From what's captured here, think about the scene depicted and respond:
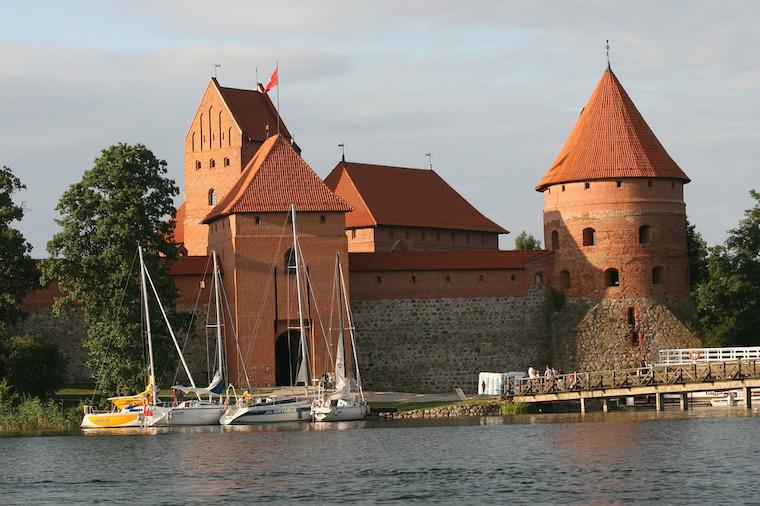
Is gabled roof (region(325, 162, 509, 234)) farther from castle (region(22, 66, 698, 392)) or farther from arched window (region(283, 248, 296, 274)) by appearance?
arched window (region(283, 248, 296, 274))

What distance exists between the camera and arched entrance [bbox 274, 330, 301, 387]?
54.2 meters

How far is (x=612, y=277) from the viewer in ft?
189

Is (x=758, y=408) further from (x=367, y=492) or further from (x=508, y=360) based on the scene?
(x=367, y=492)

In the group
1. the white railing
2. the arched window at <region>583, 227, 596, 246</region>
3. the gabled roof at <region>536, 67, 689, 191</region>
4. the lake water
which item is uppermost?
the gabled roof at <region>536, 67, 689, 191</region>

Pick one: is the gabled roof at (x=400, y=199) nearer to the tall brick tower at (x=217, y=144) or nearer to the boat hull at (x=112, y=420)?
the tall brick tower at (x=217, y=144)

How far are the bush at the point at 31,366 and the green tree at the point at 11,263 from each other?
1.39 m

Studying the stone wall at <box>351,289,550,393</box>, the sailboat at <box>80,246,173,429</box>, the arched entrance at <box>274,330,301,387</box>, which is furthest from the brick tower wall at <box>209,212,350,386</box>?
the sailboat at <box>80,246,173,429</box>

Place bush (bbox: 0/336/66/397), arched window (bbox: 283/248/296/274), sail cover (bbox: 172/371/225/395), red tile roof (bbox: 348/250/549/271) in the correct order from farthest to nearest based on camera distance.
Result: red tile roof (bbox: 348/250/549/271), arched window (bbox: 283/248/296/274), sail cover (bbox: 172/371/225/395), bush (bbox: 0/336/66/397)

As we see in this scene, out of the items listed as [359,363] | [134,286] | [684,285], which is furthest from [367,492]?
[684,285]

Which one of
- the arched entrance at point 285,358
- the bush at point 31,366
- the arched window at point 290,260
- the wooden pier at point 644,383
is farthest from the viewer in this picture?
the arched entrance at point 285,358

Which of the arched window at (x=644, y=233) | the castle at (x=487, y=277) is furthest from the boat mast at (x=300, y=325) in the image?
the arched window at (x=644, y=233)

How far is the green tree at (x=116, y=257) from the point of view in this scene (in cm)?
4916

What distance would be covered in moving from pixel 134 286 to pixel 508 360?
44.1 feet

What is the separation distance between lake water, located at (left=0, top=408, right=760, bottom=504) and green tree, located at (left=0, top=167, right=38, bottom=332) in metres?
6.24
